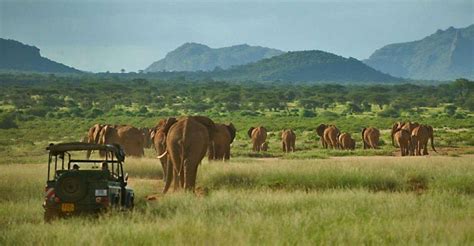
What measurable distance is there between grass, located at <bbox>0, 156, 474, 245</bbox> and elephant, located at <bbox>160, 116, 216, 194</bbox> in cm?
73

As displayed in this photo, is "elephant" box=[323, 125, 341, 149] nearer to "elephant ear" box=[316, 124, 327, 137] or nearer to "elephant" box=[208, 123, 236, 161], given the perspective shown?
"elephant ear" box=[316, 124, 327, 137]

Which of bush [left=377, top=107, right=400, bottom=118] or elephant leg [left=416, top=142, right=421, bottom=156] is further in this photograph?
bush [left=377, top=107, right=400, bottom=118]

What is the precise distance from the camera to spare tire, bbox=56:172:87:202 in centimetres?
1360

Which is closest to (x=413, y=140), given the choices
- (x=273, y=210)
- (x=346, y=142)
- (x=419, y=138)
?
(x=419, y=138)

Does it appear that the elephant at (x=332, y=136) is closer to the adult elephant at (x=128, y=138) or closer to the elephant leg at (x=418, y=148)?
the elephant leg at (x=418, y=148)

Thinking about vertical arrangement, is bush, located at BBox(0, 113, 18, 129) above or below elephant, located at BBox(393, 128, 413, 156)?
below

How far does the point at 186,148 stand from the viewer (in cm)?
1983

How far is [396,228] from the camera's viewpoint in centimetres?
1127

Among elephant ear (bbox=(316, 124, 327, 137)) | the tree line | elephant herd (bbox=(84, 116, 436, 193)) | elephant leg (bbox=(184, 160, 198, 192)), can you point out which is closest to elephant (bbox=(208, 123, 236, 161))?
elephant herd (bbox=(84, 116, 436, 193))

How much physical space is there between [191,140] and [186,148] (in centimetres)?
27

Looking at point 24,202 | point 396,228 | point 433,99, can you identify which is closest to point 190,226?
point 396,228

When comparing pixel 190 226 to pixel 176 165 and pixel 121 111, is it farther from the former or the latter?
pixel 121 111

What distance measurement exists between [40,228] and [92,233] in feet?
4.52

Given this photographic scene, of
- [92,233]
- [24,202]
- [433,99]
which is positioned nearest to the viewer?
[92,233]
